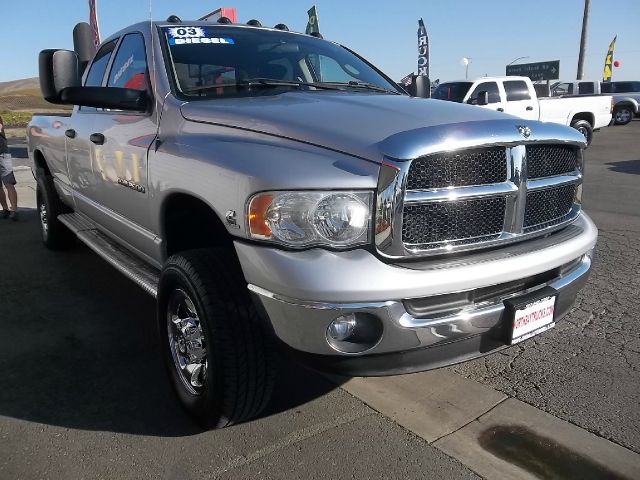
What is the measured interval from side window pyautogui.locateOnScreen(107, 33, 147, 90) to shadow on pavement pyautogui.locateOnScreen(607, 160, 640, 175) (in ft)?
33.8

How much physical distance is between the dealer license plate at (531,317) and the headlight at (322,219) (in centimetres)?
75

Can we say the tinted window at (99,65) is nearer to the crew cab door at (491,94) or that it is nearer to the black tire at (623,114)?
the crew cab door at (491,94)

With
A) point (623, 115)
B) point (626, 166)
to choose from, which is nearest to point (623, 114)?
point (623, 115)

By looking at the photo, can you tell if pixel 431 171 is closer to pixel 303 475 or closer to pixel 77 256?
pixel 303 475

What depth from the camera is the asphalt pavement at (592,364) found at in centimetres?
272

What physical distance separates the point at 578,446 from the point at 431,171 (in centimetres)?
145

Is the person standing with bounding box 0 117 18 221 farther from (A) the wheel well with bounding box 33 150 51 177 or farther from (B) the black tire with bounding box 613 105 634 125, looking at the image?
(B) the black tire with bounding box 613 105 634 125

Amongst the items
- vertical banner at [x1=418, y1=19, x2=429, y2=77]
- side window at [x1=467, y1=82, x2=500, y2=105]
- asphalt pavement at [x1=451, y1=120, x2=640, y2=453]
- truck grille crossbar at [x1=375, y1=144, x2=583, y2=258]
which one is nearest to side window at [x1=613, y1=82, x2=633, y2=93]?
vertical banner at [x1=418, y1=19, x2=429, y2=77]

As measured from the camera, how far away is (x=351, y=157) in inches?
83.2

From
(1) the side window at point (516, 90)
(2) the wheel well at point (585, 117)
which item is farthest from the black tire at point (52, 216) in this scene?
(2) the wheel well at point (585, 117)

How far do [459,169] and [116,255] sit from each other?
8.34 ft

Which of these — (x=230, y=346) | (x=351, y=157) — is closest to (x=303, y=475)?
(x=230, y=346)

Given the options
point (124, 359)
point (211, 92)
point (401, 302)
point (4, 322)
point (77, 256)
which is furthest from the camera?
point (77, 256)

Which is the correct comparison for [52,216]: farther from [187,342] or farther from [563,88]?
[563,88]
